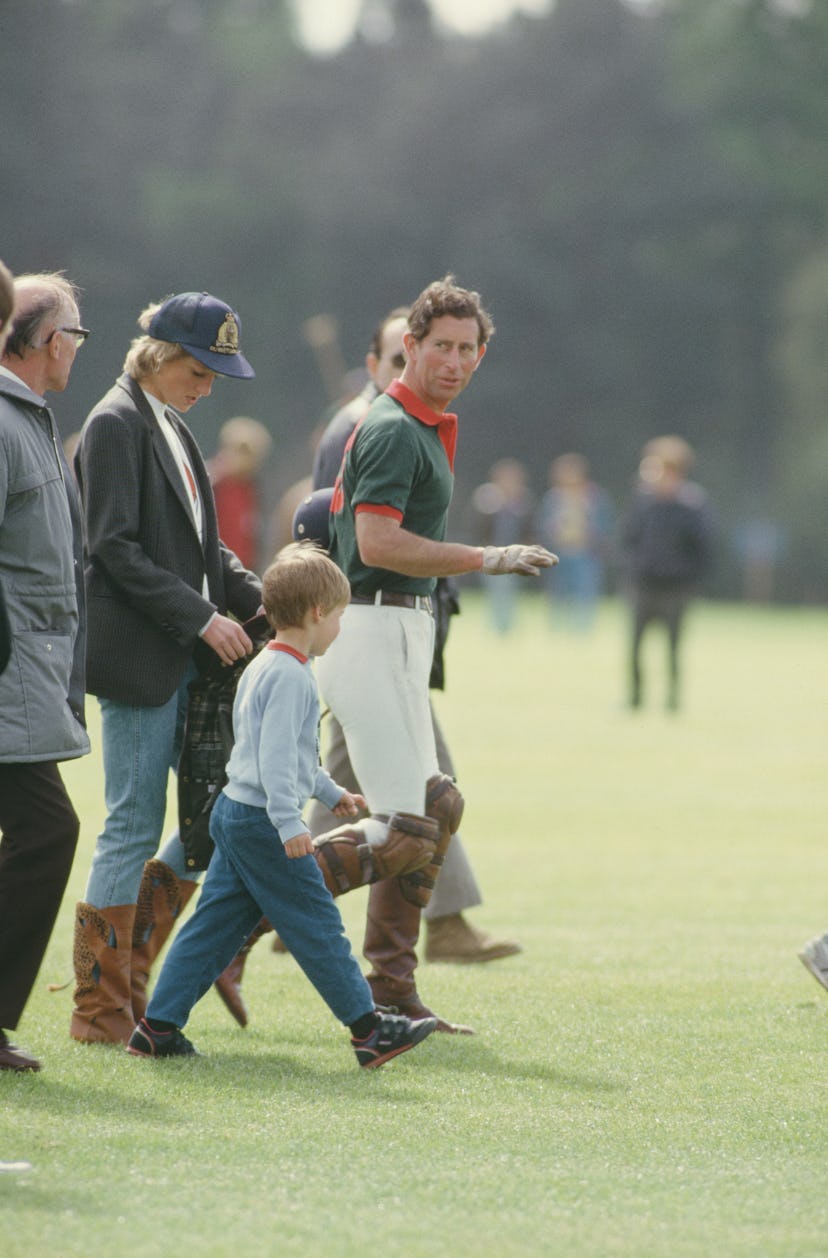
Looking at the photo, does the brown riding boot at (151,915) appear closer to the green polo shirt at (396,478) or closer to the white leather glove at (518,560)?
the green polo shirt at (396,478)

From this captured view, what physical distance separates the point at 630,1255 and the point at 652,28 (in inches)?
2651

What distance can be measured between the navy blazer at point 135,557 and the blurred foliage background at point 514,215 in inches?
2065

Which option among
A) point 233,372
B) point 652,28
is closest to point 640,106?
point 652,28

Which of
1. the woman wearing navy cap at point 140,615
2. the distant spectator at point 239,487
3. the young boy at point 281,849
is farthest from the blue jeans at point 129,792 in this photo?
the distant spectator at point 239,487

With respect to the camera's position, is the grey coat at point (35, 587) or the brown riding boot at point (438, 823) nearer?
the grey coat at point (35, 587)

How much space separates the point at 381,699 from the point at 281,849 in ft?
2.08

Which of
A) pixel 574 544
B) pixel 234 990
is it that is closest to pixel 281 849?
pixel 234 990

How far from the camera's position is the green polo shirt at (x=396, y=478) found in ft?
19.4

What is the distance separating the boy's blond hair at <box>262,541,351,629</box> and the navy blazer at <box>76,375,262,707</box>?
398 mm

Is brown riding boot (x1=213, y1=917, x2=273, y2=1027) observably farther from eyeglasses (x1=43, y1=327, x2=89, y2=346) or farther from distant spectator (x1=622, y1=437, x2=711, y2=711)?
distant spectator (x1=622, y1=437, x2=711, y2=711)

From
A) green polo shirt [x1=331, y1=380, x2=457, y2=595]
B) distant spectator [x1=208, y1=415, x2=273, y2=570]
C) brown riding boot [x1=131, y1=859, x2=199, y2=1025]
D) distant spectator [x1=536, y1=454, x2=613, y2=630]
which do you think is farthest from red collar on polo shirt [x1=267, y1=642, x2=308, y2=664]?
distant spectator [x1=536, y1=454, x2=613, y2=630]

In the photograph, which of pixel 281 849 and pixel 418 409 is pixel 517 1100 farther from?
pixel 418 409

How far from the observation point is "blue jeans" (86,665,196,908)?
6.05m

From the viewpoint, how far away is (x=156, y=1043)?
575 centimetres
